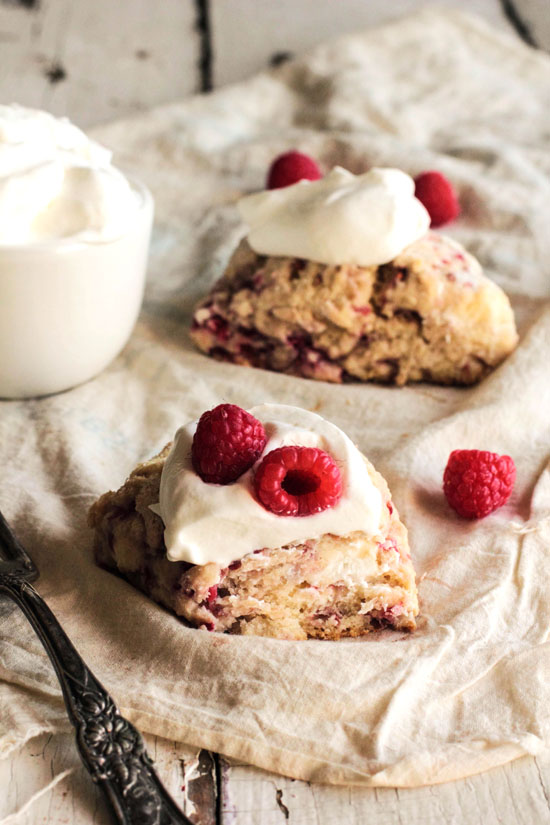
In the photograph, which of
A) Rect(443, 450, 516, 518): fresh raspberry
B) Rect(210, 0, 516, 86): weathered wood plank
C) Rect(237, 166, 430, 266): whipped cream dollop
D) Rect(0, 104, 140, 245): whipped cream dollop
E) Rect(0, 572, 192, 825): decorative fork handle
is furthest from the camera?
Rect(210, 0, 516, 86): weathered wood plank

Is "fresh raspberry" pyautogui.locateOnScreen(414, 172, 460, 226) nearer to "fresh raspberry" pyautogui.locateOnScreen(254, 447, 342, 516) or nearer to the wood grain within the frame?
"fresh raspberry" pyautogui.locateOnScreen(254, 447, 342, 516)

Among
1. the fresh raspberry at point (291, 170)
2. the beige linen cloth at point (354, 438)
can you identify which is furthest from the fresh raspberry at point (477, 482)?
the fresh raspberry at point (291, 170)

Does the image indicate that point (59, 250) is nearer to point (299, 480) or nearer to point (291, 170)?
point (299, 480)

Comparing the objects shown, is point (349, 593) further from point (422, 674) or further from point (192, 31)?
point (192, 31)

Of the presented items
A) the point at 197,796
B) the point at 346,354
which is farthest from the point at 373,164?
the point at 197,796

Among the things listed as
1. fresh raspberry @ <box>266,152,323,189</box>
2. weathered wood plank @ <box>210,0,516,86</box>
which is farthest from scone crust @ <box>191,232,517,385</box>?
weathered wood plank @ <box>210,0,516,86</box>

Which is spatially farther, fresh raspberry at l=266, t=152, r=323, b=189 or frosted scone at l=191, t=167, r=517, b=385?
fresh raspberry at l=266, t=152, r=323, b=189

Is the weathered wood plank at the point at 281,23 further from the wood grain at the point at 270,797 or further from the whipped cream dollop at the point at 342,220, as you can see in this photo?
the wood grain at the point at 270,797
